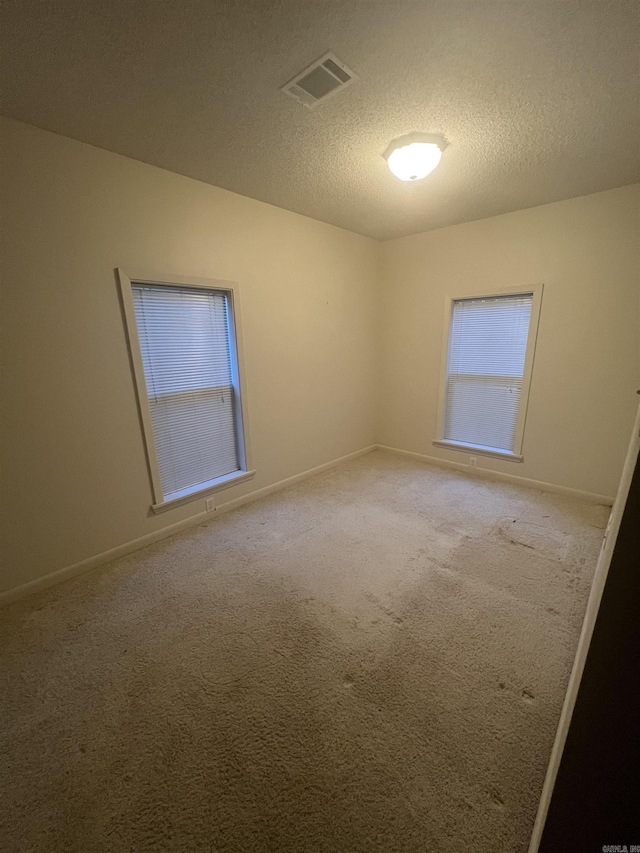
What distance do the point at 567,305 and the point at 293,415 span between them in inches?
107

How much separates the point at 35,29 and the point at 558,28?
2.01m

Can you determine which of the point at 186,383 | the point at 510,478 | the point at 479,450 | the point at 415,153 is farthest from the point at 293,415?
the point at 510,478

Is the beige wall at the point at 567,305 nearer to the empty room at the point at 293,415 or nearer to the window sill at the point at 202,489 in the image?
the empty room at the point at 293,415

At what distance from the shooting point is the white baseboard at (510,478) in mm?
2936

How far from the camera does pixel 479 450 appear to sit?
3.56 meters

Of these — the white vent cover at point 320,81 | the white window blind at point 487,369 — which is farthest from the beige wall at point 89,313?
the white window blind at point 487,369

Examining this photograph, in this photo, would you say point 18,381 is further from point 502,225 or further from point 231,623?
point 502,225

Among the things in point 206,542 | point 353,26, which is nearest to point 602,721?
point 353,26

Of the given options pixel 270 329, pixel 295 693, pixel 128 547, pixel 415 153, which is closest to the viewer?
pixel 295 693

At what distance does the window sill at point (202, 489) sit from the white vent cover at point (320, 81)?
259 centimetres

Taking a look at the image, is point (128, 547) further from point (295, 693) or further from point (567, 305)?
point (567, 305)

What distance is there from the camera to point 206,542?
247 cm

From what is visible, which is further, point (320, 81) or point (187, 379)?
point (187, 379)

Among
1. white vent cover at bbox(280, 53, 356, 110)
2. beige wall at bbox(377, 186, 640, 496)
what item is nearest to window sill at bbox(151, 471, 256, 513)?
beige wall at bbox(377, 186, 640, 496)
